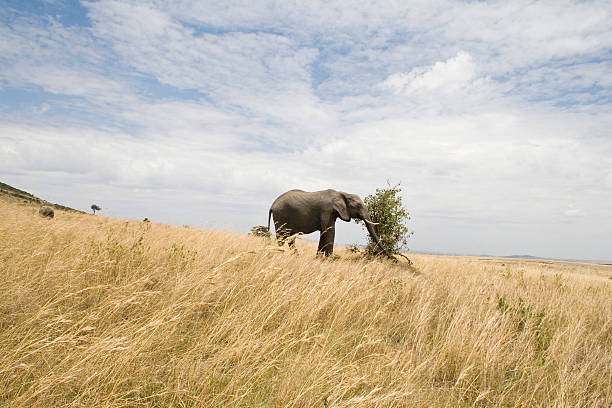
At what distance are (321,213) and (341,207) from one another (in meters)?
0.73

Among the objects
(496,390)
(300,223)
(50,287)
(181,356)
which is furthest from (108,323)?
(300,223)

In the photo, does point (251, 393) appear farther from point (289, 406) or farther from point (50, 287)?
point (50, 287)

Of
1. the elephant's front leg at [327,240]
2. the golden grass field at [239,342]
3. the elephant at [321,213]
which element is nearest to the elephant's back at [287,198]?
Result: the elephant at [321,213]

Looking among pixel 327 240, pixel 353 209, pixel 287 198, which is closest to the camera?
pixel 327 240

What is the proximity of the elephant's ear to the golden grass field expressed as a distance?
175 inches

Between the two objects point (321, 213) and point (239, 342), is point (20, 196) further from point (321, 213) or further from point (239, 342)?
point (239, 342)

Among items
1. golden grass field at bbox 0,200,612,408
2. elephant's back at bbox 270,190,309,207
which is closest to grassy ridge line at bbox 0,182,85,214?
elephant's back at bbox 270,190,309,207

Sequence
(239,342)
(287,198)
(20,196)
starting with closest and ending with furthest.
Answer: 1. (239,342)
2. (287,198)
3. (20,196)

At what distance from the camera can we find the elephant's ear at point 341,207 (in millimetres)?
11039

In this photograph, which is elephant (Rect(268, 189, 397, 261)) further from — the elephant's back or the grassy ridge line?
the grassy ridge line

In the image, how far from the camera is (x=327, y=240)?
36.3 ft

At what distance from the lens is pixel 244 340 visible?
10.5ft

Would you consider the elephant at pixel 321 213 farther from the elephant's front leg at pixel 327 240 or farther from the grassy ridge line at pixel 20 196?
the grassy ridge line at pixel 20 196

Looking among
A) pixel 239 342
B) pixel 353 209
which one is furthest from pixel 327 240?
pixel 239 342
